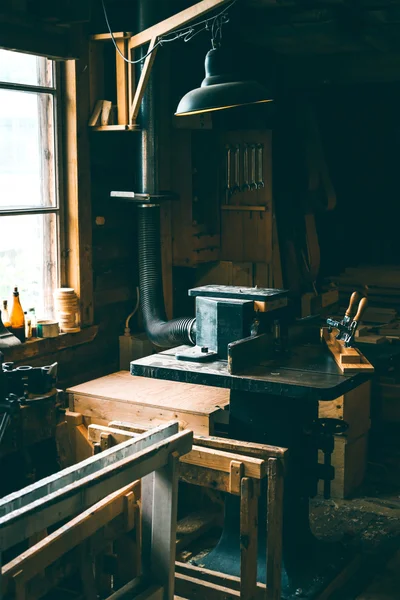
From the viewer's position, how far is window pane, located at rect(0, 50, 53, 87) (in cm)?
459

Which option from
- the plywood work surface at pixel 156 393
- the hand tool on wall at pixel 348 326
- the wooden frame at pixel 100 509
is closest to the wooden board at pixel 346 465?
the plywood work surface at pixel 156 393

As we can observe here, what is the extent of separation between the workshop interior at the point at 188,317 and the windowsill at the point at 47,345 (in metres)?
0.02

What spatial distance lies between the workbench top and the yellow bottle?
87cm

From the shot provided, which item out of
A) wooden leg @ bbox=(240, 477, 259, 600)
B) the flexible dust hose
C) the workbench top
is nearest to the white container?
the flexible dust hose

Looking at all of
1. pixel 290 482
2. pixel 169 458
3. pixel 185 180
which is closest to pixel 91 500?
pixel 169 458

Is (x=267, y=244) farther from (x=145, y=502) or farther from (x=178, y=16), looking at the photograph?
(x=145, y=502)

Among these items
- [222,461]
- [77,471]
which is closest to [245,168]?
[222,461]

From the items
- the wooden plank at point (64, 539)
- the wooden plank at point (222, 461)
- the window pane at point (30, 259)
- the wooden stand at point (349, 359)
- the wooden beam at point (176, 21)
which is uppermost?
the wooden beam at point (176, 21)

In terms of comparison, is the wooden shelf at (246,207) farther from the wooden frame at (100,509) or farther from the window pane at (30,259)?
the wooden frame at (100,509)

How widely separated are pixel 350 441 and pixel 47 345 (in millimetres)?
1929

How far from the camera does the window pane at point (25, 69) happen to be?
181 inches

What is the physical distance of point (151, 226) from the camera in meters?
5.33

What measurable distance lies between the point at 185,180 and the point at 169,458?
3.06 metres

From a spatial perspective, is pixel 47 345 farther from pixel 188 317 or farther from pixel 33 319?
pixel 188 317
